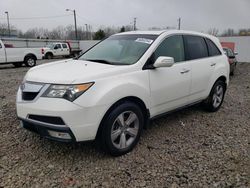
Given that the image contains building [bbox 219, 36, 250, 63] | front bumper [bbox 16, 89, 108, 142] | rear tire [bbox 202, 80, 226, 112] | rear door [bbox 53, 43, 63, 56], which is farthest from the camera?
rear door [bbox 53, 43, 63, 56]

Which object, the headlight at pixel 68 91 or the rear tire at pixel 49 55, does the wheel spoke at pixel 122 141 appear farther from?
the rear tire at pixel 49 55

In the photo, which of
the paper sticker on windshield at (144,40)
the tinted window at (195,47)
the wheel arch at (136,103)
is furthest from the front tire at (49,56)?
the wheel arch at (136,103)

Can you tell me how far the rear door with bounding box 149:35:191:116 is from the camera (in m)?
3.51

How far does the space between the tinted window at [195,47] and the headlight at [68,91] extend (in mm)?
2238

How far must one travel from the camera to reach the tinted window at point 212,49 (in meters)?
4.83

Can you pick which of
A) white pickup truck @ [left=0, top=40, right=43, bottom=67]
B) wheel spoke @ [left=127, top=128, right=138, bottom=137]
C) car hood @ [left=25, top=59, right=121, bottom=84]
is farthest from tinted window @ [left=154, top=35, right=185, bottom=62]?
white pickup truck @ [left=0, top=40, right=43, bottom=67]

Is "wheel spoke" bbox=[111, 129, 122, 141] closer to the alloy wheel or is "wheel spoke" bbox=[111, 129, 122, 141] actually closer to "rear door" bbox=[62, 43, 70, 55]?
the alloy wheel

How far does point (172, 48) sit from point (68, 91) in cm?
205

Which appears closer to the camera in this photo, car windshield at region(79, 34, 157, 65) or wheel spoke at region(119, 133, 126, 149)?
wheel spoke at region(119, 133, 126, 149)

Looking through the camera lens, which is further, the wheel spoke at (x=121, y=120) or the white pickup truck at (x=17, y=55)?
the white pickup truck at (x=17, y=55)

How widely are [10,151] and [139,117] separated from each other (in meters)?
1.90

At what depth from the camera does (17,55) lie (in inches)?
591

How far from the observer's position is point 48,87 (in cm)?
279

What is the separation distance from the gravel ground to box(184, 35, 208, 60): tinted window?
1.32 metres
